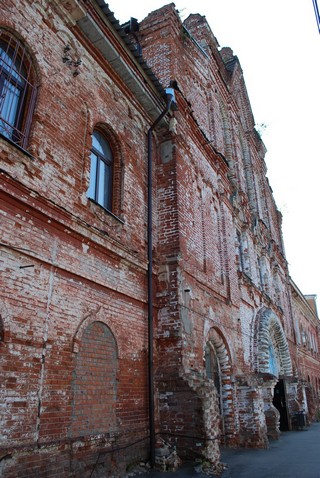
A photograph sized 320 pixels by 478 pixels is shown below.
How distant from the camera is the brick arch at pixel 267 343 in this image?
1344 cm

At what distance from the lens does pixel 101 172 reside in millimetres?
8102

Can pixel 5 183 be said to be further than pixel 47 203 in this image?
No

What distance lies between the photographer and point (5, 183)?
5129 millimetres

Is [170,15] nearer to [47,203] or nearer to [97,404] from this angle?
[47,203]

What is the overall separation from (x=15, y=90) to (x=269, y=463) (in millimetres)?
8751

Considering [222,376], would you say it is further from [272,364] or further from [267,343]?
[272,364]

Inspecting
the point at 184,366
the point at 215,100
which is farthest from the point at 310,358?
the point at 184,366

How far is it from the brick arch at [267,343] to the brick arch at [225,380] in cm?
293

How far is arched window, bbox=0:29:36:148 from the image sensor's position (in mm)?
5797

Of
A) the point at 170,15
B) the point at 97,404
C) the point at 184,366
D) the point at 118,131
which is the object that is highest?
the point at 170,15

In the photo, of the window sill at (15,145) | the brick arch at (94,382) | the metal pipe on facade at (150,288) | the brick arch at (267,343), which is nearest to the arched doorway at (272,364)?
the brick arch at (267,343)

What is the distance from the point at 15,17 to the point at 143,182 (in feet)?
13.8

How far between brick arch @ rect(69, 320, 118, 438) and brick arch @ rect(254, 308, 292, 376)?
7.86 meters

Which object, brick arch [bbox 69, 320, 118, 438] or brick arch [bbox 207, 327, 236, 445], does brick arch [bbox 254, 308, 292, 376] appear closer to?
brick arch [bbox 207, 327, 236, 445]
